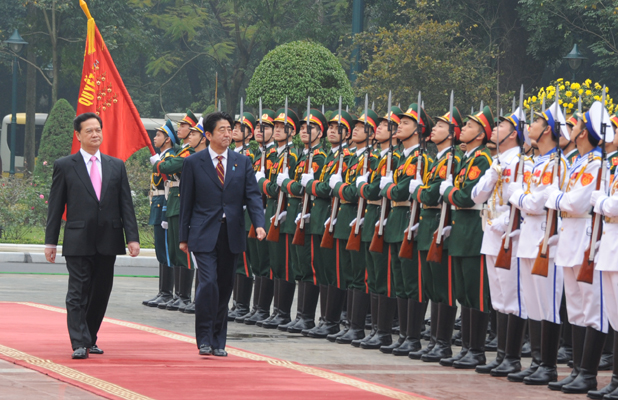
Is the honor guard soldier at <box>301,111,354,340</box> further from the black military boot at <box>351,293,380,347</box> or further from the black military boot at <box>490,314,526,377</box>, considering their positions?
the black military boot at <box>490,314,526,377</box>

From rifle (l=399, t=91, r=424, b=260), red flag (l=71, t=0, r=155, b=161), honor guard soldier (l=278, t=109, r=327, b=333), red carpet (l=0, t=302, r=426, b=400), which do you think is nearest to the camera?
red carpet (l=0, t=302, r=426, b=400)

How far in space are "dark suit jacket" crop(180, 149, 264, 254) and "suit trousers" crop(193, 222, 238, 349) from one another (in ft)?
0.25

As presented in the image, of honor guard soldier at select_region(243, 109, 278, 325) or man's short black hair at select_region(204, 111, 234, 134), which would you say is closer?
man's short black hair at select_region(204, 111, 234, 134)

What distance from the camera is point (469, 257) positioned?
8.26 meters

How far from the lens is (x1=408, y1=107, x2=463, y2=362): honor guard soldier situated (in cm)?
851

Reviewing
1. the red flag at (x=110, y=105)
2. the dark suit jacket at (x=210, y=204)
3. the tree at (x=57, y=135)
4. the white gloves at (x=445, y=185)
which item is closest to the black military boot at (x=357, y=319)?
the white gloves at (x=445, y=185)

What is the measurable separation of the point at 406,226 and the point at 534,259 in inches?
60.4

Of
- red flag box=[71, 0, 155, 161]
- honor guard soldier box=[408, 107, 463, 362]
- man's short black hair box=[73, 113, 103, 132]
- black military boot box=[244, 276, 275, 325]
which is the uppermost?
red flag box=[71, 0, 155, 161]

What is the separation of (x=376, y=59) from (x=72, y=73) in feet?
55.4

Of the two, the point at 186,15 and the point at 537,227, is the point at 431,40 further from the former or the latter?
the point at 186,15

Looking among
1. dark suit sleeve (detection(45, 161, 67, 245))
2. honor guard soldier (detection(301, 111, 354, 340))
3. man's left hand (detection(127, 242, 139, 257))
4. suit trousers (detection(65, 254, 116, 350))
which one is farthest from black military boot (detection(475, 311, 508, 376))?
dark suit sleeve (detection(45, 161, 67, 245))

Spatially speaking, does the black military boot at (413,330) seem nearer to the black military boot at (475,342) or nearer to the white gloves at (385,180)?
the black military boot at (475,342)

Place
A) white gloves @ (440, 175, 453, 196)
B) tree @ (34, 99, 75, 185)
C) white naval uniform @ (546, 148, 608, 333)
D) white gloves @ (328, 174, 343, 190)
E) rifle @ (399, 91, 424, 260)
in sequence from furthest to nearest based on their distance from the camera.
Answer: tree @ (34, 99, 75, 185), white gloves @ (328, 174, 343, 190), rifle @ (399, 91, 424, 260), white gloves @ (440, 175, 453, 196), white naval uniform @ (546, 148, 608, 333)

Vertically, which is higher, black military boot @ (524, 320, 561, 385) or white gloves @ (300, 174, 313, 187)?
white gloves @ (300, 174, 313, 187)
